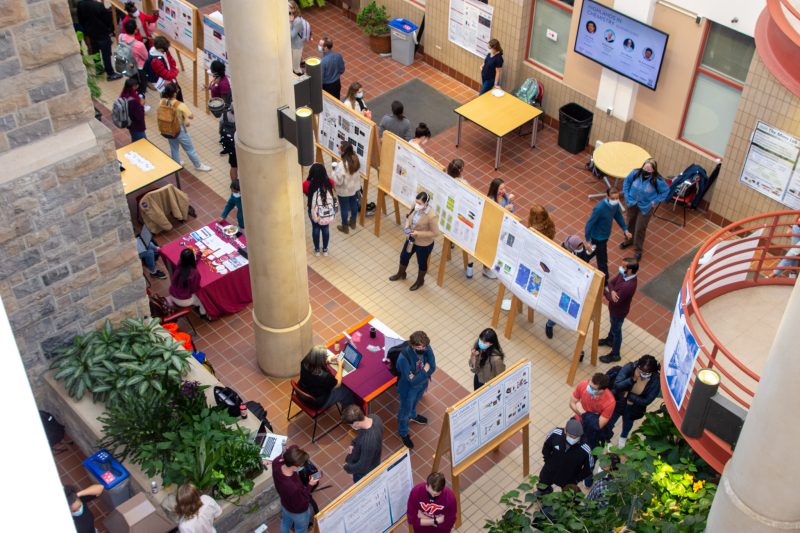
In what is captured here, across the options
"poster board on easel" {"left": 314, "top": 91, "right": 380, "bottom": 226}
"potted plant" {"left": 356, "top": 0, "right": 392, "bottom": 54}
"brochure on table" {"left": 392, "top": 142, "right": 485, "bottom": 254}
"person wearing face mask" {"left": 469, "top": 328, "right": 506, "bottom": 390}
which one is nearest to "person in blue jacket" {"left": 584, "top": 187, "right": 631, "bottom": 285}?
"brochure on table" {"left": 392, "top": 142, "right": 485, "bottom": 254}

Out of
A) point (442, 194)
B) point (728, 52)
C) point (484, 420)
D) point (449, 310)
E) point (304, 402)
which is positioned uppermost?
point (728, 52)

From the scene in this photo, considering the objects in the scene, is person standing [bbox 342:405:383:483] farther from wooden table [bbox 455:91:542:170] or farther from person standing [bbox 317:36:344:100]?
person standing [bbox 317:36:344:100]

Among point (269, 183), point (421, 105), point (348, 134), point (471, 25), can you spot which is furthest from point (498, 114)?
point (269, 183)

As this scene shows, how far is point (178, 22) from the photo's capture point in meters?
16.6

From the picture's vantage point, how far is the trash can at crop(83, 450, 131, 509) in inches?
360

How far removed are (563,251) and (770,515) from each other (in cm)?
635

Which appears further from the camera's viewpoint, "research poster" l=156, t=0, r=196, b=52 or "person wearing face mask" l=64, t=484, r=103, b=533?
"research poster" l=156, t=0, r=196, b=52

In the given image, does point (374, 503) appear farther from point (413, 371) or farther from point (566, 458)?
point (566, 458)

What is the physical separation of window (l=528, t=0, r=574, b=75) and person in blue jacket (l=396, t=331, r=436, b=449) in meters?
7.45

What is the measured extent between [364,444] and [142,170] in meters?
6.68

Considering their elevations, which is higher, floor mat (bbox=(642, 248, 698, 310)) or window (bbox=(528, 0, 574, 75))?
window (bbox=(528, 0, 574, 75))

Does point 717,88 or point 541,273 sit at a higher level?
point 717,88

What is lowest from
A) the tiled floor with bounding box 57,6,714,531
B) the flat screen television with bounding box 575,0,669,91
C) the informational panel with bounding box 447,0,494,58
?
the tiled floor with bounding box 57,6,714,531

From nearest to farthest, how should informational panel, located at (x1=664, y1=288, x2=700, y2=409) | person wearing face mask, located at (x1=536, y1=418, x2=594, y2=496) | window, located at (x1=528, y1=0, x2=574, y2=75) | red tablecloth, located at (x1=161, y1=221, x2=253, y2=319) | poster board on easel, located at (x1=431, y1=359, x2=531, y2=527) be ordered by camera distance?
informational panel, located at (x1=664, y1=288, x2=700, y2=409) → person wearing face mask, located at (x1=536, y1=418, x2=594, y2=496) → poster board on easel, located at (x1=431, y1=359, x2=531, y2=527) → red tablecloth, located at (x1=161, y1=221, x2=253, y2=319) → window, located at (x1=528, y1=0, x2=574, y2=75)
